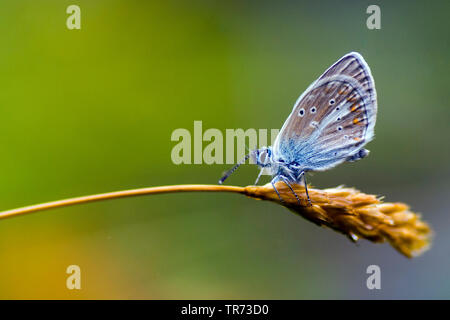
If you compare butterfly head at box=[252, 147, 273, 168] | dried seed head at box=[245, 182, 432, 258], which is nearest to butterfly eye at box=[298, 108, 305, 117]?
butterfly head at box=[252, 147, 273, 168]

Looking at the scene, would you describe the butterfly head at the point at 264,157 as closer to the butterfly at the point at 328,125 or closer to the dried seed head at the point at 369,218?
the butterfly at the point at 328,125

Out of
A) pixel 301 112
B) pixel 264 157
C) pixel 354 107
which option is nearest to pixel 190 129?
pixel 264 157

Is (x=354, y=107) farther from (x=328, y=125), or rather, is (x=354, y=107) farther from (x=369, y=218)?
(x=369, y=218)

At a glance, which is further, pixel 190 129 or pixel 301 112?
pixel 190 129

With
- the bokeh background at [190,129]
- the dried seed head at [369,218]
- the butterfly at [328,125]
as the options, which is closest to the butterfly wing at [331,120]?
the butterfly at [328,125]

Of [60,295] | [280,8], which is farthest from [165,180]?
[280,8]

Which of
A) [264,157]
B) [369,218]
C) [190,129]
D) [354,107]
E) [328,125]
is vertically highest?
[190,129]

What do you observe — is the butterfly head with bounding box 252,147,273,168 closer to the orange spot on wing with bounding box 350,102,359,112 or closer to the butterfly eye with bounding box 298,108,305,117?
the butterfly eye with bounding box 298,108,305,117
